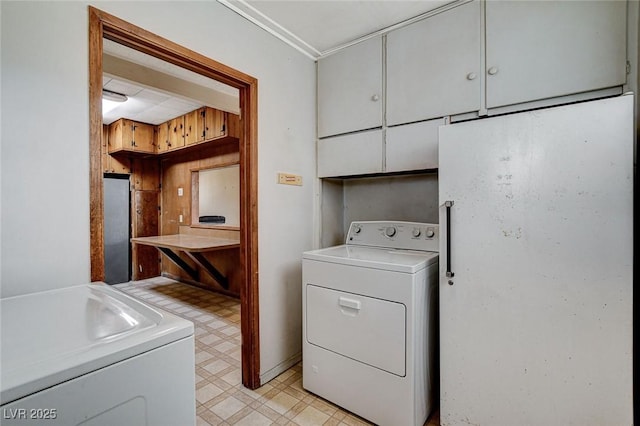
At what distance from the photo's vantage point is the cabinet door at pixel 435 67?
1.80 m

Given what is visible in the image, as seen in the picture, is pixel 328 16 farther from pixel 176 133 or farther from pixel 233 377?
pixel 176 133

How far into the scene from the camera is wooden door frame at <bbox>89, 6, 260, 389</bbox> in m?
1.29

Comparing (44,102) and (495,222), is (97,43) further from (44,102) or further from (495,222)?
(495,222)

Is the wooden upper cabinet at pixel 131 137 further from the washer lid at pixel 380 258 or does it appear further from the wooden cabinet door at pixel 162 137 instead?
the washer lid at pixel 380 258

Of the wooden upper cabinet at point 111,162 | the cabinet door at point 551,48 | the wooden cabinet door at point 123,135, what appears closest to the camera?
the cabinet door at point 551,48

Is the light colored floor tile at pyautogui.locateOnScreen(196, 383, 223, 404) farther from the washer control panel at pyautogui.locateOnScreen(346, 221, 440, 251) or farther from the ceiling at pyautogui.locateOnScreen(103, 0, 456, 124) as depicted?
the ceiling at pyautogui.locateOnScreen(103, 0, 456, 124)

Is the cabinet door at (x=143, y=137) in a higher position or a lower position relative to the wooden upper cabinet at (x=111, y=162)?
higher

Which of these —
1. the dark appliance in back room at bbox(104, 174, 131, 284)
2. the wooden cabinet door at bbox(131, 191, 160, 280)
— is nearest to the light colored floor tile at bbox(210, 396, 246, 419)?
the dark appliance in back room at bbox(104, 174, 131, 284)

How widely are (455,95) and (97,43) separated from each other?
76.6 inches

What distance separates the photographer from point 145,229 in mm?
5273

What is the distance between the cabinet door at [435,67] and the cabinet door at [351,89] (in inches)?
4.4

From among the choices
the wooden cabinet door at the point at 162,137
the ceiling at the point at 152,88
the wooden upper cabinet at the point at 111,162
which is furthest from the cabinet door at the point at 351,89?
the wooden upper cabinet at the point at 111,162

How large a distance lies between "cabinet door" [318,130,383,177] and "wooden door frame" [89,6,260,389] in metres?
0.68

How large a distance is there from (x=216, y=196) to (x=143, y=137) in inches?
60.2
